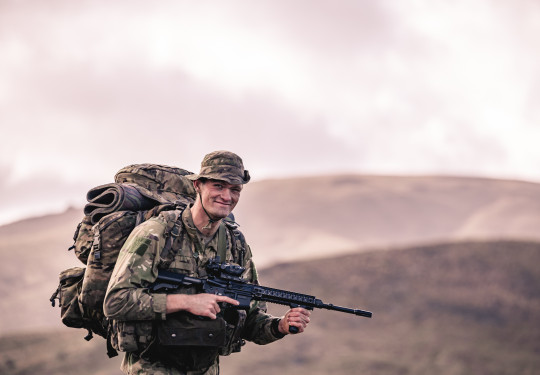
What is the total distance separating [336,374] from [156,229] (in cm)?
2692

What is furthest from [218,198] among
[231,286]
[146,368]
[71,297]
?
[71,297]

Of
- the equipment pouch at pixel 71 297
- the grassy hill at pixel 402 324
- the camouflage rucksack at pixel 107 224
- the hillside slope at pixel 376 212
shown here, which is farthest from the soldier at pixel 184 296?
the hillside slope at pixel 376 212

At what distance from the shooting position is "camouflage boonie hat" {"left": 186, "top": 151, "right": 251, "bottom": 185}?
6.57 meters

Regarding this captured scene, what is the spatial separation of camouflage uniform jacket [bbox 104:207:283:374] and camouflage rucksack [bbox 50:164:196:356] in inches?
11.3

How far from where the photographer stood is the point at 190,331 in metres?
6.51

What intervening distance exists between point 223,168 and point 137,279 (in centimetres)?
112

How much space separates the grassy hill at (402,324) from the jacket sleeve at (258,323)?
25.5 m

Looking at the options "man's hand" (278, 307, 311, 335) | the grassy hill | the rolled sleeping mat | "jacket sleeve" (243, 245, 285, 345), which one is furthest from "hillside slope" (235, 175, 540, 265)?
"man's hand" (278, 307, 311, 335)

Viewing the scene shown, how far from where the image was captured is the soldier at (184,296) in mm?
6293

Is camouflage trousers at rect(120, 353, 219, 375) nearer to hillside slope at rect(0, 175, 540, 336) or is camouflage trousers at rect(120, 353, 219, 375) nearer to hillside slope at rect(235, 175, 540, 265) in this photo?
hillside slope at rect(0, 175, 540, 336)

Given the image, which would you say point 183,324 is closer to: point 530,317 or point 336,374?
point 336,374

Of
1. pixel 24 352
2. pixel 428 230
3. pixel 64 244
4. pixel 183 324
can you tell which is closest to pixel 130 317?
pixel 183 324

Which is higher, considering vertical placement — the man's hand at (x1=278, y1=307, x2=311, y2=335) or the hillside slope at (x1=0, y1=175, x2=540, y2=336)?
the hillside slope at (x1=0, y1=175, x2=540, y2=336)

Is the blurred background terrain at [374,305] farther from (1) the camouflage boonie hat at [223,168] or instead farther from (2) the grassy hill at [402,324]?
(1) the camouflage boonie hat at [223,168]
